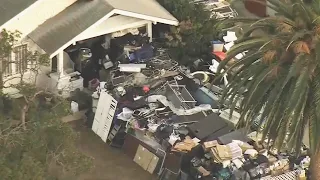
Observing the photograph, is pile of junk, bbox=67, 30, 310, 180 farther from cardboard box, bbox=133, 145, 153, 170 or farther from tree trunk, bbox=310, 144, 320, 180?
tree trunk, bbox=310, 144, 320, 180

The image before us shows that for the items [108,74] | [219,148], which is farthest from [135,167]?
[108,74]

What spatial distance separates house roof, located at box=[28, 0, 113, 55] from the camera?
906 inches

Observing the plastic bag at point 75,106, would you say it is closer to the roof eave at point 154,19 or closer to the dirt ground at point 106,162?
the dirt ground at point 106,162

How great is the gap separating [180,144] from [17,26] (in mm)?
7421

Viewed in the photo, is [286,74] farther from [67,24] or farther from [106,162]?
[67,24]

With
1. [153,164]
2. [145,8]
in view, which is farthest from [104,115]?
[145,8]

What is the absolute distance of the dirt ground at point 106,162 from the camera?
20.6 meters

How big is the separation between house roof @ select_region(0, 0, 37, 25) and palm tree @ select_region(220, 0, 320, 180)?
854 centimetres

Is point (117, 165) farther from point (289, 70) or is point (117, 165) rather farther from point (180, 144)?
point (289, 70)

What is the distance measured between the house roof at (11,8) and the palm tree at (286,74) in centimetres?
854

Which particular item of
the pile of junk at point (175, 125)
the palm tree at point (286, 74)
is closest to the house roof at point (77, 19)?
the pile of junk at point (175, 125)

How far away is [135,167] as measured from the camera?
69.2ft

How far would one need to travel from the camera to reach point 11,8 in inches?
897

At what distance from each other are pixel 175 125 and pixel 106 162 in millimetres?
2527
